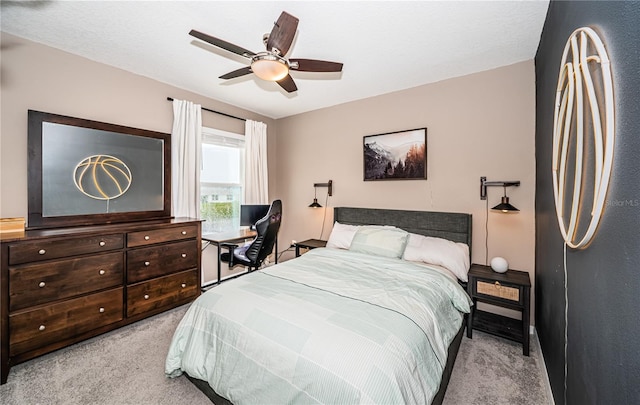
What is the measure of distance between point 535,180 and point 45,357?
181 inches

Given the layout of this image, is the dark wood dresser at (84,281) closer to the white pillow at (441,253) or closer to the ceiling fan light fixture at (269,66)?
the ceiling fan light fixture at (269,66)

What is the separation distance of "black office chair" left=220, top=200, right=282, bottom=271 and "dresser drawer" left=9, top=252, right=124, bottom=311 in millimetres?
1159

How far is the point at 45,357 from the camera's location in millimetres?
2121

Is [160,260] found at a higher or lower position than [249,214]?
lower

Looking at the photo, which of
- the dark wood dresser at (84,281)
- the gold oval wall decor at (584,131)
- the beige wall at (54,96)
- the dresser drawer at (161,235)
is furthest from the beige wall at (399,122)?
the gold oval wall decor at (584,131)

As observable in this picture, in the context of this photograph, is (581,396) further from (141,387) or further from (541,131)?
(141,387)

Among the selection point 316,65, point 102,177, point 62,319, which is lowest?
point 62,319

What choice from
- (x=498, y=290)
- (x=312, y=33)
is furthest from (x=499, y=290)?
(x=312, y=33)

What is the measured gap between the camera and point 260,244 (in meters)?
3.18

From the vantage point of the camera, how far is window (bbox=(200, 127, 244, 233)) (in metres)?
3.76

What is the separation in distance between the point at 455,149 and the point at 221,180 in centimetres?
324

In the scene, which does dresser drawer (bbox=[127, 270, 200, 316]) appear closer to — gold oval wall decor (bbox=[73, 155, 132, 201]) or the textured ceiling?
gold oval wall decor (bbox=[73, 155, 132, 201])

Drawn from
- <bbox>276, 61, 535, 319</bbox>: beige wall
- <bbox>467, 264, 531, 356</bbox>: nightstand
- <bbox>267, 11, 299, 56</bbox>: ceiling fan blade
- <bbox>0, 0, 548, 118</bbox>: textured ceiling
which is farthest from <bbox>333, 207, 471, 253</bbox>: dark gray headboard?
<bbox>267, 11, 299, 56</bbox>: ceiling fan blade

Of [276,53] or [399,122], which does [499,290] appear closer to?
[399,122]
